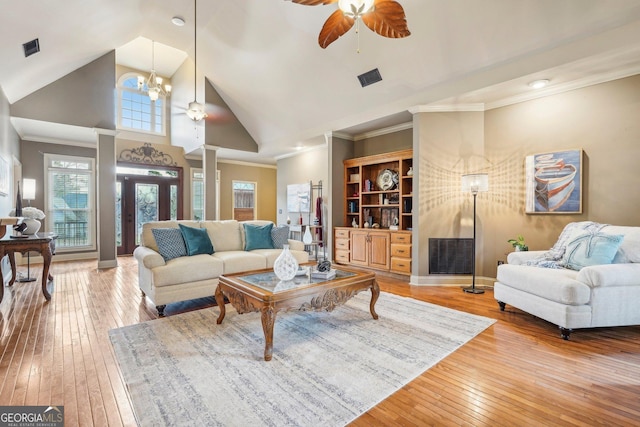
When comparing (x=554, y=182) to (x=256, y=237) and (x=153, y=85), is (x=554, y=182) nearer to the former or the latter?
(x=256, y=237)

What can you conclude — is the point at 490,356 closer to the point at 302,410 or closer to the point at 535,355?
the point at 535,355

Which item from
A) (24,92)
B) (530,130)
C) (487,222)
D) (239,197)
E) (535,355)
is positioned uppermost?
(24,92)

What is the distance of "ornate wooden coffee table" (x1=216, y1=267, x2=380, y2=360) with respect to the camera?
7.53 ft


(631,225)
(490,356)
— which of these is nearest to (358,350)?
(490,356)

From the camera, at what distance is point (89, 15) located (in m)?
4.08

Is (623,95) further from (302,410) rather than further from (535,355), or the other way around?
(302,410)

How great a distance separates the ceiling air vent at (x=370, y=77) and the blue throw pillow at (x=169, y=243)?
3511mm

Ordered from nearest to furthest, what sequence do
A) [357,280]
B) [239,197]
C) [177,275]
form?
[357,280]
[177,275]
[239,197]

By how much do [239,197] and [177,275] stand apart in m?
5.81

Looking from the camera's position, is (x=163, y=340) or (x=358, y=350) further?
(x=163, y=340)

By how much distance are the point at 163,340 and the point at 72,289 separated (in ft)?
9.05

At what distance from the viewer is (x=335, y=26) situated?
2762mm

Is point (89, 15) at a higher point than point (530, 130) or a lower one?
higher

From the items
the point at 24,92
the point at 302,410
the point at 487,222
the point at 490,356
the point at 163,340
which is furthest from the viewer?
the point at 24,92
